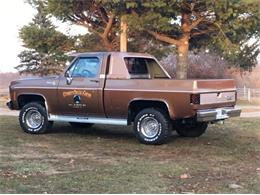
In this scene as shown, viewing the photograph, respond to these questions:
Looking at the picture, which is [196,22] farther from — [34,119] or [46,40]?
[34,119]

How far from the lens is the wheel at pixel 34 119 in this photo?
12.1 m

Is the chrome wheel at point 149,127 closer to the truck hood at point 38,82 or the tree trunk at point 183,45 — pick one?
the truck hood at point 38,82

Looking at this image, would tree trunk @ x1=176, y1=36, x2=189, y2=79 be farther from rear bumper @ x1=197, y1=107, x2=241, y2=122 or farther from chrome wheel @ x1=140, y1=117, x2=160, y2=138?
chrome wheel @ x1=140, y1=117, x2=160, y2=138

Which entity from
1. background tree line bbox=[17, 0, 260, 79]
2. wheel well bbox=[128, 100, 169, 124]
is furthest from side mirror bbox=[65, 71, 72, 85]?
background tree line bbox=[17, 0, 260, 79]

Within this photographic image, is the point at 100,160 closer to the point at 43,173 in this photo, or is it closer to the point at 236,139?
the point at 43,173

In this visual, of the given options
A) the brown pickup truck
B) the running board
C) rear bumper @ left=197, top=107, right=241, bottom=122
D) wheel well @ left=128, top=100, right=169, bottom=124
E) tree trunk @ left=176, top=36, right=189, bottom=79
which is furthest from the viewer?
tree trunk @ left=176, top=36, right=189, bottom=79

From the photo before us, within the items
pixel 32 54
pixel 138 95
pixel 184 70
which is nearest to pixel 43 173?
pixel 138 95

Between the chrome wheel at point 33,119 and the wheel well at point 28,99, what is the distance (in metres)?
0.28

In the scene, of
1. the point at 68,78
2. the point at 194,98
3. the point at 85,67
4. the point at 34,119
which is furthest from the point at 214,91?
the point at 34,119

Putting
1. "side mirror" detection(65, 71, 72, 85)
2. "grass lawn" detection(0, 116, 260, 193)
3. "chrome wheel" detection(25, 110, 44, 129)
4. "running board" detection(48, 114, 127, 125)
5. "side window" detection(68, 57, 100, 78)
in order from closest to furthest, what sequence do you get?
"grass lawn" detection(0, 116, 260, 193) → "running board" detection(48, 114, 127, 125) → "side window" detection(68, 57, 100, 78) → "side mirror" detection(65, 71, 72, 85) → "chrome wheel" detection(25, 110, 44, 129)

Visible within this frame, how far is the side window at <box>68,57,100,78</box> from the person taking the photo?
11422mm

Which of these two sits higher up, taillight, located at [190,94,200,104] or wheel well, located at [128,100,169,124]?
taillight, located at [190,94,200,104]

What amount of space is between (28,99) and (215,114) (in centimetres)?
463

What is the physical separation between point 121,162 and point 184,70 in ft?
56.5
